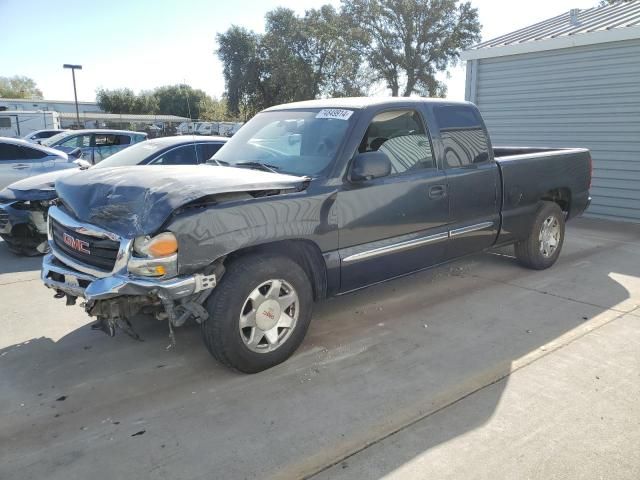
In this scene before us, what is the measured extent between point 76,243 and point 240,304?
3.98 feet

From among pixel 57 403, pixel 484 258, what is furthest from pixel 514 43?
pixel 57 403

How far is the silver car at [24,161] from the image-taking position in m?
8.65

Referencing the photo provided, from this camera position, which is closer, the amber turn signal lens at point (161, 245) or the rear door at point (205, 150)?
the amber turn signal lens at point (161, 245)

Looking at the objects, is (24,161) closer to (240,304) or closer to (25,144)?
(25,144)

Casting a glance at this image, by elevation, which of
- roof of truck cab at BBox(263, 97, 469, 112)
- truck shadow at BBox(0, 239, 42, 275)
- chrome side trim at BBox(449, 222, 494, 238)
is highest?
roof of truck cab at BBox(263, 97, 469, 112)

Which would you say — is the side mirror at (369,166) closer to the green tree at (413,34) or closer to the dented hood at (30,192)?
the dented hood at (30,192)

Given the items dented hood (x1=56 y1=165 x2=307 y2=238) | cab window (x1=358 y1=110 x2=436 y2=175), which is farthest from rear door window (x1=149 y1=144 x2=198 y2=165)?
cab window (x1=358 y1=110 x2=436 y2=175)

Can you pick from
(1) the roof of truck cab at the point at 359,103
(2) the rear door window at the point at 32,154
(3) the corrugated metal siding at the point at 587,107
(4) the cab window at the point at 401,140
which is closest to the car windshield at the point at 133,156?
(2) the rear door window at the point at 32,154

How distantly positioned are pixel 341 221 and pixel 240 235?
904 millimetres

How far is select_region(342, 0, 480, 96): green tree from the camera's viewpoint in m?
35.6

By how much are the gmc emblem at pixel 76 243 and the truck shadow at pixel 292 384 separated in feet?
3.05

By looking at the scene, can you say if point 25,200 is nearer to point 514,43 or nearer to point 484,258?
point 484,258

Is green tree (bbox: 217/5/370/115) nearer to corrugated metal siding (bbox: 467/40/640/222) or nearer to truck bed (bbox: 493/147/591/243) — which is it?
corrugated metal siding (bbox: 467/40/640/222)

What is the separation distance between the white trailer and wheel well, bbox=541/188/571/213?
2603 centimetres
